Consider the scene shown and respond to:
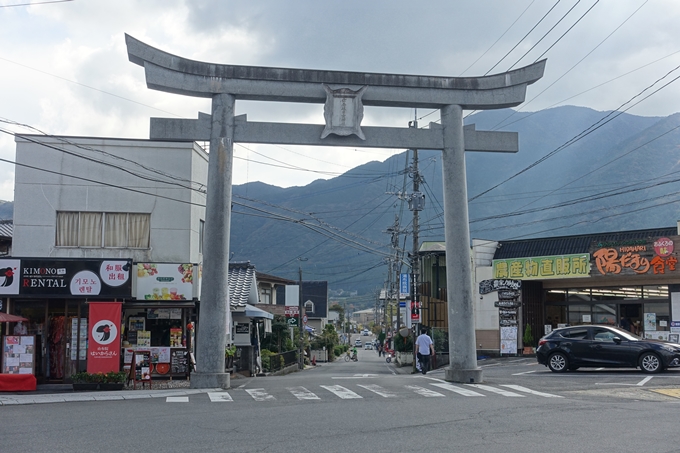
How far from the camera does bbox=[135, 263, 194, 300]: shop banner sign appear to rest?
22406 mm

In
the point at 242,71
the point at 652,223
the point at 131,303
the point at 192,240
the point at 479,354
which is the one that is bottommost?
the point at 479,354

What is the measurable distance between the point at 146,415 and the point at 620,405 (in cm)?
903

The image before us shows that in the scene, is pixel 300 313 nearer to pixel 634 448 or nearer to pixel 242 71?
pixel 242 71

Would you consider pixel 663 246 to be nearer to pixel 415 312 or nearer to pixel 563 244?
pixel 563 244

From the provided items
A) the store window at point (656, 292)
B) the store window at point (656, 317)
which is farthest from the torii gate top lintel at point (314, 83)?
the store window at point (656, 317)

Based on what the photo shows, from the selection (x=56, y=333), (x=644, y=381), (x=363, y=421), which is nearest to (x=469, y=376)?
(x=644, y=381)

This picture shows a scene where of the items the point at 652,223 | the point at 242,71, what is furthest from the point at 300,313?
the point at 652,223

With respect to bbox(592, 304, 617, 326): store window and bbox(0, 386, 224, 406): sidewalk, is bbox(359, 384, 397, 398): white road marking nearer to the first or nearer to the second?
bbox(0, 386, 224, 406): sidewalk

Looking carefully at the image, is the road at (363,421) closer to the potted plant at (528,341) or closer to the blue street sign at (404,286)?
the potted plant at (528,341)

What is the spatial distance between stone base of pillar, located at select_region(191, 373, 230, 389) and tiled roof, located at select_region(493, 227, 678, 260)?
2244cm

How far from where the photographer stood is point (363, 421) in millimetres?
11695

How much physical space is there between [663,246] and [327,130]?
19.3 meters

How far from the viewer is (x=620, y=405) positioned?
13.9 metres

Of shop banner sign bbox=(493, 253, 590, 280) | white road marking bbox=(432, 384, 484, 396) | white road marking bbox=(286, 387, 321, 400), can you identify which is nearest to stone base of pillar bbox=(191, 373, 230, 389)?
white road marking bbox=(286, 387, 321, 400)
